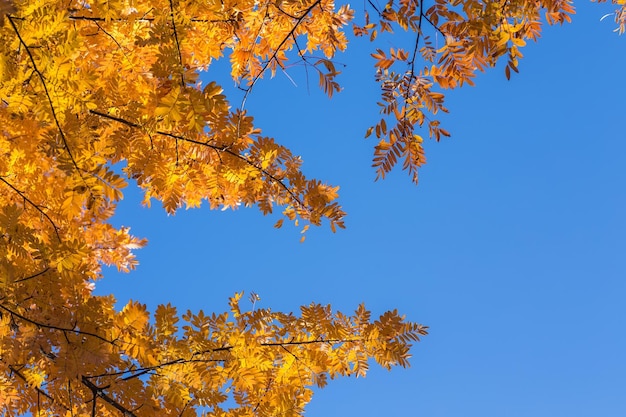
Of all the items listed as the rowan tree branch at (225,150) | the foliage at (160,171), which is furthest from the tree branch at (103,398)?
the rowan tree branch at (225,150)

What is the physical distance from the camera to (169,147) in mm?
3992

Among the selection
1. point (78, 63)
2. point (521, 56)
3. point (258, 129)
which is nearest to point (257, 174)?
point (258, 129)

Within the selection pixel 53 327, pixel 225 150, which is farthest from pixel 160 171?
pixel 53 327

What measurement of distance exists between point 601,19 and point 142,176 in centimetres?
288

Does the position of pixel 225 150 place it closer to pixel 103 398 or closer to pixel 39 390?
pixel 103 398

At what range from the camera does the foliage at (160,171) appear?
2359 millimetres

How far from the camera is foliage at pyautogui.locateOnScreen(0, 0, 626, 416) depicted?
92.9 inches

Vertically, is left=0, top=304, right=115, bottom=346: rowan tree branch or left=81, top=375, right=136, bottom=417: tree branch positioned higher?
left=0, top=304, right=115, bottom=346: rowan tree branch

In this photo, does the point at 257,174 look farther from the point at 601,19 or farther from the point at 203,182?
the point at 601,19

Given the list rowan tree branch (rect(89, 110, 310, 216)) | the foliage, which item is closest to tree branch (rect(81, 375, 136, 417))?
the foliage

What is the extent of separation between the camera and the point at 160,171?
12.8 ft

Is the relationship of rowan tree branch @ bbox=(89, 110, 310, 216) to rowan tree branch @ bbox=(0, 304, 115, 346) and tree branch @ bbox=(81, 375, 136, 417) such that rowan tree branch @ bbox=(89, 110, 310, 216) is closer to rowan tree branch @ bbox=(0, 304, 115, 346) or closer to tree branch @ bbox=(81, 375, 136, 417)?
rowan tree branch @ bbox=(0, 304, 115, 346)

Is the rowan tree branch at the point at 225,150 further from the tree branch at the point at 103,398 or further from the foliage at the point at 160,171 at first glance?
the tree branch at the point at 103,398

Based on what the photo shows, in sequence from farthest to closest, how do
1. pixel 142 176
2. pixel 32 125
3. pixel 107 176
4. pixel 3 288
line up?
1. pixel 142 176
2. pixel 32 125
3. pixel 3 288
4. pixel 107 176
